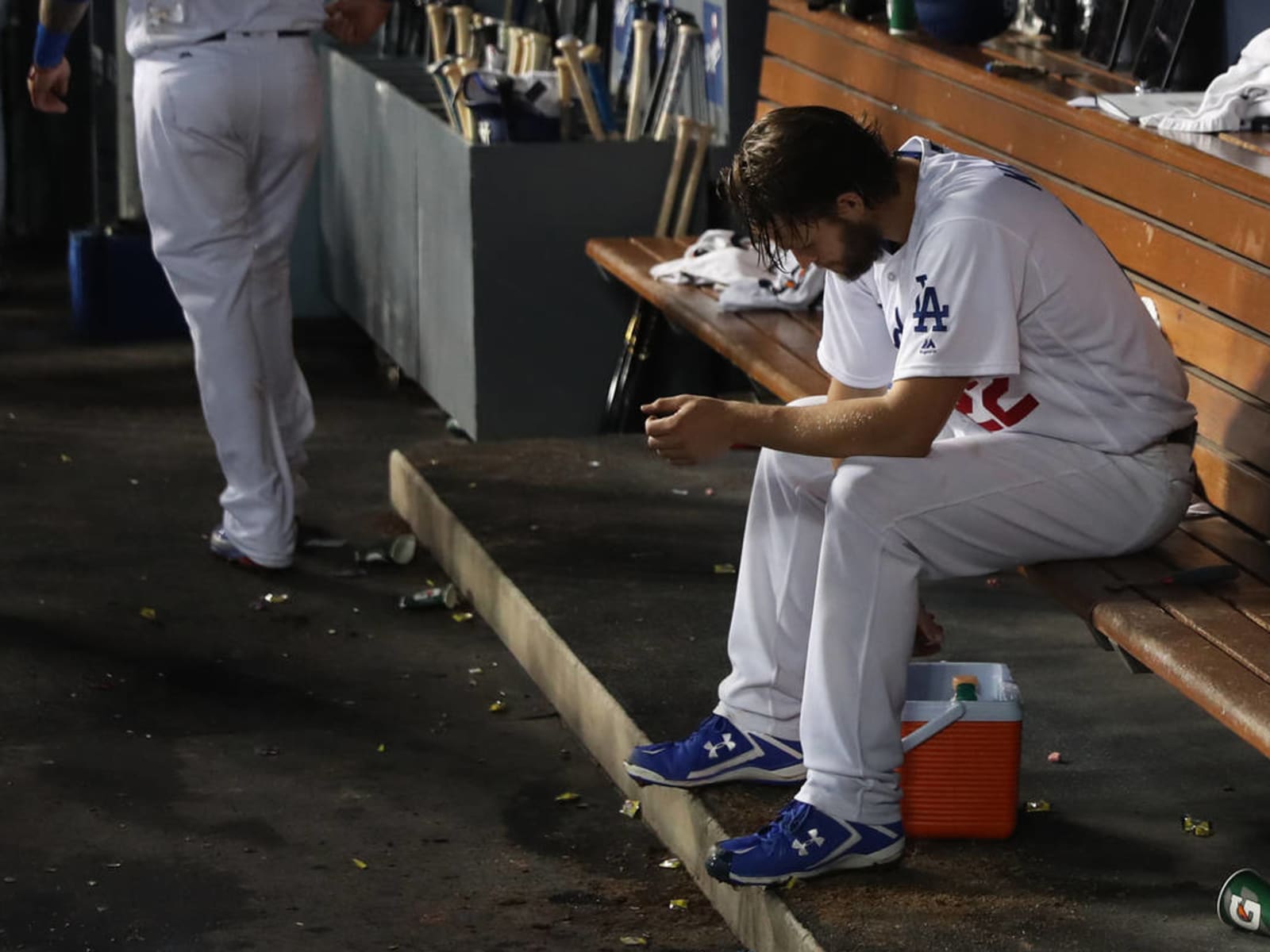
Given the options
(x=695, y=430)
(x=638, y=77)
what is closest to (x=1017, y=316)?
(x=695, y=430)

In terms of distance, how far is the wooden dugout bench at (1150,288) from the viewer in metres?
3.42

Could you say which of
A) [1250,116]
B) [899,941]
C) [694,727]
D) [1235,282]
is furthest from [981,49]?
[899,941]

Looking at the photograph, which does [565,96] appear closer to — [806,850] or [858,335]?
[858,335]

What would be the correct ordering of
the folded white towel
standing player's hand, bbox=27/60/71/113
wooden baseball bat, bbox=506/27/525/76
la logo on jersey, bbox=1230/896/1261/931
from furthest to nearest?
wooden baseball bat, bbox=506/27/525/76, standing player's hand, bbox=27/60/71/113, the folded white towel, la logo on jersey, bbox=1230/896/1261/931

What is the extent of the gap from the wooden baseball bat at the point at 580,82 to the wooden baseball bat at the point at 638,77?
198mm

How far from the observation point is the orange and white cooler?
3.58 metres

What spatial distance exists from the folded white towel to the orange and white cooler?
1311mm

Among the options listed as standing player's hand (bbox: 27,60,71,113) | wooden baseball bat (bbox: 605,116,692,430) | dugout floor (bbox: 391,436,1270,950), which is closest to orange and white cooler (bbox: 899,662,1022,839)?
dugout floor (bbox: 391,436,1270,950)

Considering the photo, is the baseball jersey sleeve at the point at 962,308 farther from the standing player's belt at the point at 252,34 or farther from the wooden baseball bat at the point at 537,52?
the wooden baseball bat at the point at 537,52

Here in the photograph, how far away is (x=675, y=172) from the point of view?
259 inches

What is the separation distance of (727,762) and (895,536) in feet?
2.12

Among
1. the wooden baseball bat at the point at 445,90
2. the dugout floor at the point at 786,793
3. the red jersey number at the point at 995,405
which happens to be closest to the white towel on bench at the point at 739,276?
the dugout floor at the point at 786,793

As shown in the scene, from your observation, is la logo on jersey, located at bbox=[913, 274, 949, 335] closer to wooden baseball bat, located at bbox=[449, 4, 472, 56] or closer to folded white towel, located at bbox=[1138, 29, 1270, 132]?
folded white towel, located at bbox=[1138, 29, 1270, 132]

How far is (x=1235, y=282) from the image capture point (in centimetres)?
401
